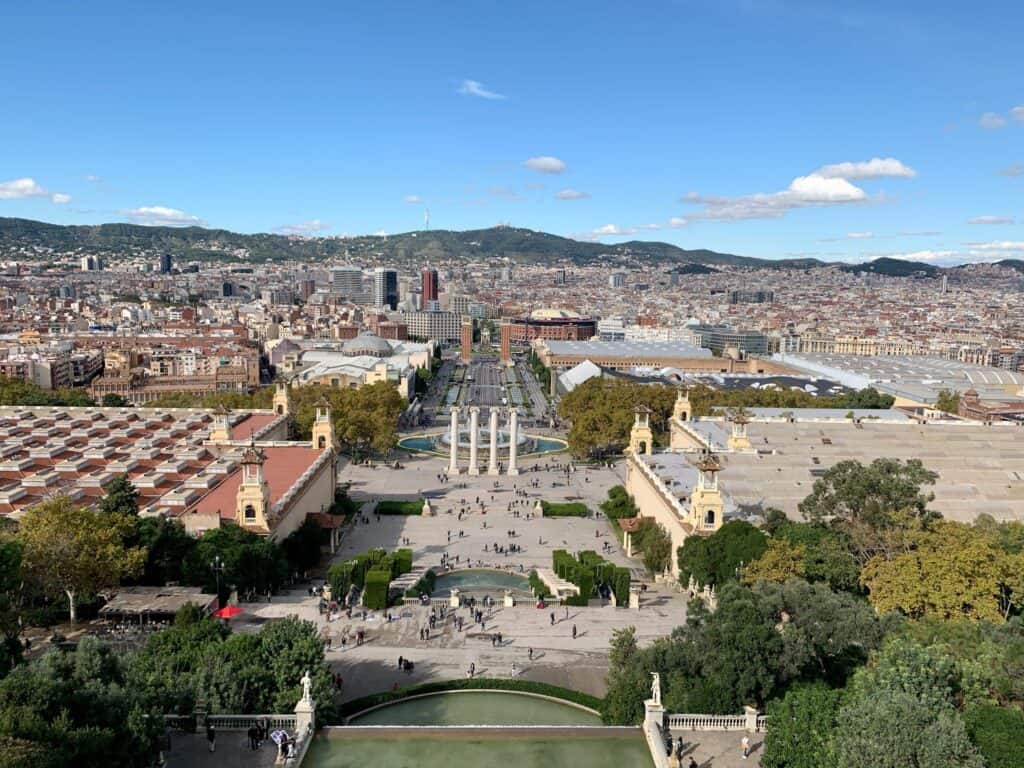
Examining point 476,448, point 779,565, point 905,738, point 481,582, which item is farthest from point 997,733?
point 476,448

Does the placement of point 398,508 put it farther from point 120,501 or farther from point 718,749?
point 718,749

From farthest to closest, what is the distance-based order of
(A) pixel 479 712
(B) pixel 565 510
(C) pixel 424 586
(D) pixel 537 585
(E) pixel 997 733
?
(B) pixel 565 510
(D) pixel 537 585
(C) pixel 424 586
(A) pixel 479 712
(E) pixel 997 733

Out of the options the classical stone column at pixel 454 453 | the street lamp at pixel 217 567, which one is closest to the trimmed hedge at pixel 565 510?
the classical stone column at pixel 454 453

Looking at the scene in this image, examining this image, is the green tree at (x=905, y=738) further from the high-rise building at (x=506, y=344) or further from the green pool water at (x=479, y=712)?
the high-rise building at (x=506, y=344)

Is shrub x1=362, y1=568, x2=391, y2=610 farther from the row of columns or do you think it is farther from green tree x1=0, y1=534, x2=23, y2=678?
the row of columns

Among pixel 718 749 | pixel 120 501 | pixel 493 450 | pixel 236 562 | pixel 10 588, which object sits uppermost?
pixel 120 501

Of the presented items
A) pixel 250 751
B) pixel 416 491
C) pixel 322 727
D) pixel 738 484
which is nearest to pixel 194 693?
pixel 250 751
